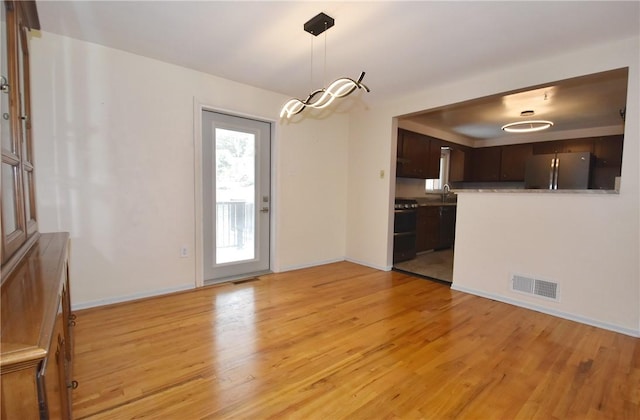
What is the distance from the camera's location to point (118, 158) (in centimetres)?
286

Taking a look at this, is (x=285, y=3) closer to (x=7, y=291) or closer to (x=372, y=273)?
(x=7, y=291)

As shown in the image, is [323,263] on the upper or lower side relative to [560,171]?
lower

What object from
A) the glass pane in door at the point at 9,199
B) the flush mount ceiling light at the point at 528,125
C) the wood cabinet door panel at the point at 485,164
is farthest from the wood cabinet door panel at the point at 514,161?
the glass pane in door at the point at 9,199

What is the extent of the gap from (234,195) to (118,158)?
4.22 feet

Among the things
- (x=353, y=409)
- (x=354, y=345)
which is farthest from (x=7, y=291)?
(x=354, y=345)

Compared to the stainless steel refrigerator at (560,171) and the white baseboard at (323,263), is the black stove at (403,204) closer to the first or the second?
the white baseboard at (323,263)

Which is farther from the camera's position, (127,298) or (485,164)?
(485,164)

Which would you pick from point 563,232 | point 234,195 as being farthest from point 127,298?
point 563,232

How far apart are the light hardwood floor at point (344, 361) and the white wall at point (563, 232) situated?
0.77 feet

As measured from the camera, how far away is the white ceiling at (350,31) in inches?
82.4

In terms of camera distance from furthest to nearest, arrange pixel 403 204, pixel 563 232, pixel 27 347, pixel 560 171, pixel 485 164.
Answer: pixel 485 164
pixel 560 171
pixel 403 204
pixel 563 232
pixel 27 347

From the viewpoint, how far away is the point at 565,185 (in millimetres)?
5078

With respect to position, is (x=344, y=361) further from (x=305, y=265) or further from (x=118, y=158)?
(x=118, y=158)

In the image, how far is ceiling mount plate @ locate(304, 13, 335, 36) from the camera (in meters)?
2.18
